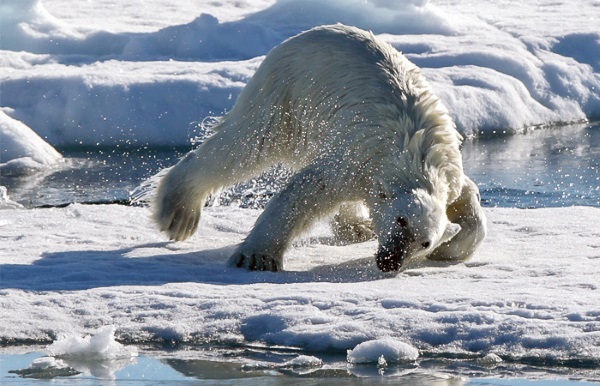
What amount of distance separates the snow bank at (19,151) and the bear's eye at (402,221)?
5.83 meters

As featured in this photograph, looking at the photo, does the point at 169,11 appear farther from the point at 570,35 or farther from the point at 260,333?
Answer: the point at 260,333

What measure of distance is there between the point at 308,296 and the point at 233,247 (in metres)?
1.67

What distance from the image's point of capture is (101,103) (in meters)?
12.7

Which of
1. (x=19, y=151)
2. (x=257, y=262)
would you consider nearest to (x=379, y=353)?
(x=257, y=262)

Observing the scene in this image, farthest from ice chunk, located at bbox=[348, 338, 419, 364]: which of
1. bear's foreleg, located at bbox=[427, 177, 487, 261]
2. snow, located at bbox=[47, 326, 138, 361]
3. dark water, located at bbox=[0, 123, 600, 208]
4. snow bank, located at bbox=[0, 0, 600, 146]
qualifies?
snow bank, located at bbox=[0, 0, 600, 146]

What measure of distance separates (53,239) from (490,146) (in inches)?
274

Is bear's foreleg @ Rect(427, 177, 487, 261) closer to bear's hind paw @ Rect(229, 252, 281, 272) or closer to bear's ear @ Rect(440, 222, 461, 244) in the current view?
bear's ear @ Rect(440, 222, 461, 244)

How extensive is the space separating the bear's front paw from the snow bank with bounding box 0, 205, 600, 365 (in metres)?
0.07

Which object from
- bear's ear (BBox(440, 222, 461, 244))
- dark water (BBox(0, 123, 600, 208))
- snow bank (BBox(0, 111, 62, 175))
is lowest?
dark water (BBox(0, 123, 600, 208))

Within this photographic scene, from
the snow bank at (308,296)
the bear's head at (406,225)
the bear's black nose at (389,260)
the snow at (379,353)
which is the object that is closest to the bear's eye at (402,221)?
the bear's head at (406,225)

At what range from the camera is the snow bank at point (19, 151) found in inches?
431

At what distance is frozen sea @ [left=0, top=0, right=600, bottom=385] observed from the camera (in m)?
4.71

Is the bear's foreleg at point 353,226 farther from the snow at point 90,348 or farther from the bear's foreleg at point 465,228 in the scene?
the snow at point 90,348

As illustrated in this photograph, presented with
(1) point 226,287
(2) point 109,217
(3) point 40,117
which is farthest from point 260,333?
(3) point 40,117
